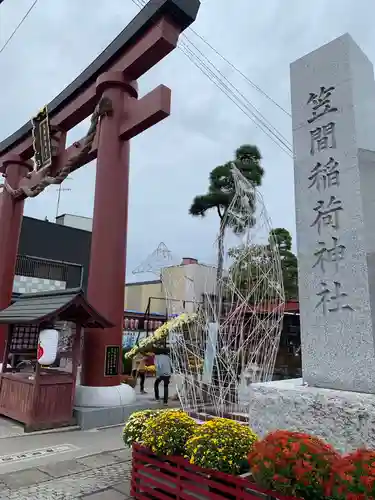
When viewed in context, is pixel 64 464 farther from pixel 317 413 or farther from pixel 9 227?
pixel 9 227

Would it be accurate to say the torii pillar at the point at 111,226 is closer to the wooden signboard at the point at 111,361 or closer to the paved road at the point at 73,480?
the wooden signboard at the point at 111,361

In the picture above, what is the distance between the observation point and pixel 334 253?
2.98m

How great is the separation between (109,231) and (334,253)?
17.3ft

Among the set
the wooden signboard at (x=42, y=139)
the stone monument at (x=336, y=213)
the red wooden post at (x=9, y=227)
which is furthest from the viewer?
the red wooden post at (x=9, y=227)

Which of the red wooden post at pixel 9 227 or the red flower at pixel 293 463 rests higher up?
the red wooden post at pixel 9 227

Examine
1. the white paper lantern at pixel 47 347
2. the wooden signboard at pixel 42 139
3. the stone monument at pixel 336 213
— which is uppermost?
the wooden signboard at pixel 42 139

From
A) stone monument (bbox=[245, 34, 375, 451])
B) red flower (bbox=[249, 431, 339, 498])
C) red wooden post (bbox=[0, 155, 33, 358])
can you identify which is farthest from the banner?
red wooden post (bbox=[0, 155, 33, 358])

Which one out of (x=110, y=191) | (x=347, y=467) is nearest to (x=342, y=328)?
(x=347, y=467)

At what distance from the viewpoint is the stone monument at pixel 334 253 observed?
8.81ft

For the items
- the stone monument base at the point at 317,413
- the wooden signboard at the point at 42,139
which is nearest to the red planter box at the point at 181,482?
the stone monument base at the point at 317,413

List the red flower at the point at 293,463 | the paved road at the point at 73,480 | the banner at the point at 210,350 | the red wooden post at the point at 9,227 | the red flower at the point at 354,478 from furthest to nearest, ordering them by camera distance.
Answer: the red wooden post at the point at 9,227 < the banner at the point at 210,350 < the paved road at the point at 73,480 < the red flower at the point at 293,463 < the red flower at the point at 354,478

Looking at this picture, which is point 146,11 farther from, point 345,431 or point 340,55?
point 345,431

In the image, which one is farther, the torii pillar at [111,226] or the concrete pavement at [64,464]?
the torii pillar at [111,226]

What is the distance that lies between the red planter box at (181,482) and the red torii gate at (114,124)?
149 inches
